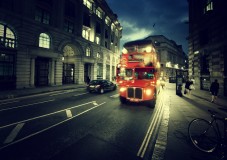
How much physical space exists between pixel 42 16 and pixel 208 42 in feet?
77.5

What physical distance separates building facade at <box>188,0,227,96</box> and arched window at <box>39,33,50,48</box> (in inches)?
888

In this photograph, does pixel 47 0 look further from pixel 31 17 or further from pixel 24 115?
pixel 24 115

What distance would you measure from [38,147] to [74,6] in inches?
1132

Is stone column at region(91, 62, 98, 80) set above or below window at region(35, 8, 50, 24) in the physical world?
below

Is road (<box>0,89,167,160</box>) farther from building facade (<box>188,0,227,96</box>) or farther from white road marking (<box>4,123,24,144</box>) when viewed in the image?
building facade (<box>188,0,227,96</box>)

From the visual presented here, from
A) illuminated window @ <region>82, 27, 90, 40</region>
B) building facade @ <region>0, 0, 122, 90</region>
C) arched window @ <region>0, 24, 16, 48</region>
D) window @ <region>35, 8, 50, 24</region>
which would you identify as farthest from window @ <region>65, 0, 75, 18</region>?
arched window @ <region>0, 24, 16, 48</region>

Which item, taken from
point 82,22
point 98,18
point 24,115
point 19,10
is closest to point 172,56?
point 98,18

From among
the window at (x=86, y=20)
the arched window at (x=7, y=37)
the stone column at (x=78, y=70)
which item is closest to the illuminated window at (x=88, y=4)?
the window at (x=86, y=20)

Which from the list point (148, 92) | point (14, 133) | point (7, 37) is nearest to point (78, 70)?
point (7, 37)

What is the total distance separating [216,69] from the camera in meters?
17.2

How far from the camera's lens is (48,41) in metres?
22.2

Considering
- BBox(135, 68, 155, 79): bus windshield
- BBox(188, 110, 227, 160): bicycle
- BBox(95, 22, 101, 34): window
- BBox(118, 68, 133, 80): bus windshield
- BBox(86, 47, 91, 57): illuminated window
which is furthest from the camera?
BBox(95, 22, 101, 34): window

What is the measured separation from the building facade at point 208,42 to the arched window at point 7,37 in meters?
24.2

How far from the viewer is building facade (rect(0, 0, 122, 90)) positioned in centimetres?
1711
